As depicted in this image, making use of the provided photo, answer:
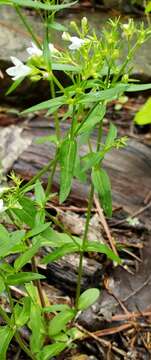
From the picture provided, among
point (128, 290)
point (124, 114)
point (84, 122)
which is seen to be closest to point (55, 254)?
point (84, 122)

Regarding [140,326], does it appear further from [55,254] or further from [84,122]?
[84,122]

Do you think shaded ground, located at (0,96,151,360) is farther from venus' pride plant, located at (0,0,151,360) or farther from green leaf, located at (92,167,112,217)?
green leaf, located at (92,167,112,217)

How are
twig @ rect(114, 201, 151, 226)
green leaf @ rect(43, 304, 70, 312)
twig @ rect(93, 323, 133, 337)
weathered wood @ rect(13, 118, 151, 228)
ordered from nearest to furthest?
green leaf @ rect(43, 304, 70, 312) → twig @ rect(93, 323, 133, 337) → twig @ rect(114, 201, 151, 226) → weathered wood @ rect(13, 118, 151, 228)

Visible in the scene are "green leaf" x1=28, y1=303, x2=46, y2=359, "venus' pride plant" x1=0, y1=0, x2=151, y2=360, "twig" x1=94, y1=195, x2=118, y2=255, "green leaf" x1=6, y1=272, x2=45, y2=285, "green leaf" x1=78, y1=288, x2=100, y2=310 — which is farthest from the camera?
"twig" x1=94, y1=195, x2=118, y2=255

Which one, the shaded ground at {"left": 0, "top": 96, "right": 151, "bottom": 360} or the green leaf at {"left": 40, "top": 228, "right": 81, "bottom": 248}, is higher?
the green leaf at {"left": 40, "top": 228, "right": 81, "bottom": 248}

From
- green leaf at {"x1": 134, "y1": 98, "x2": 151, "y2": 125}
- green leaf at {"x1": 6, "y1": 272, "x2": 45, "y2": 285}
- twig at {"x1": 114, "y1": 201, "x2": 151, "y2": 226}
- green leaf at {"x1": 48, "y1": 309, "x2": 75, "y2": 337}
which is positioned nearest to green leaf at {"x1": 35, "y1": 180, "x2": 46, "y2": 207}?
green leaf at {"x1": 6, "y1": 272, "x2": 45, "y2": 285}

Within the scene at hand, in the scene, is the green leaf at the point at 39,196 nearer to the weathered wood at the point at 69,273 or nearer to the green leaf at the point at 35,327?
the green leaf at the point at 35,327

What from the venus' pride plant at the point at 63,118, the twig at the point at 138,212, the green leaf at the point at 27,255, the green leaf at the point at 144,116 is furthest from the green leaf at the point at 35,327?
the green leaf at the point at 144,116
